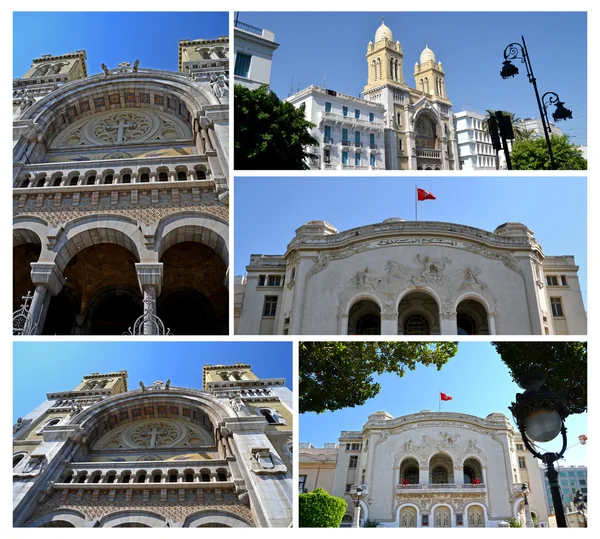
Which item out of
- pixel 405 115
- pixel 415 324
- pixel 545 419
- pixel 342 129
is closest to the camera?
pixel 545 419

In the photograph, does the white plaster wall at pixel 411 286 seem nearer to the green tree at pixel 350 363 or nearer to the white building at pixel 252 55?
the green tree at pixel 350 363

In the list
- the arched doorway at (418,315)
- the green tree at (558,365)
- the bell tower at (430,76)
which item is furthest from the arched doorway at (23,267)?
the bell tower at (430,76)

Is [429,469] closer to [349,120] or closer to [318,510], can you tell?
[318,510]

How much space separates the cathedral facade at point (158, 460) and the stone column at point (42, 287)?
18.3 ft

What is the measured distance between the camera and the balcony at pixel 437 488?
36125 millimetres

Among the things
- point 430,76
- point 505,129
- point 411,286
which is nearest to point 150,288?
point 411,286

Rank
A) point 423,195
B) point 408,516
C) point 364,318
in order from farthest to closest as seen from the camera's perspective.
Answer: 1. point 408,516
2. point 364,318
3. point 423,195

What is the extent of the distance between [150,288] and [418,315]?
15678mm

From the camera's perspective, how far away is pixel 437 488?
3738 cm

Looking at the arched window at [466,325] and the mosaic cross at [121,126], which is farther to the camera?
the arched window at [466,325]

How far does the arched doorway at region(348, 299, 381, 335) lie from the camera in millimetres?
28031

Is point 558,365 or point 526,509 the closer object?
point 558,365

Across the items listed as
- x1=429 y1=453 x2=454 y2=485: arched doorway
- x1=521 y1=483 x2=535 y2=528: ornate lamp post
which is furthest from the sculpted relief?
x1=429 y1=453 x2=454 y2=485: arched doorway
